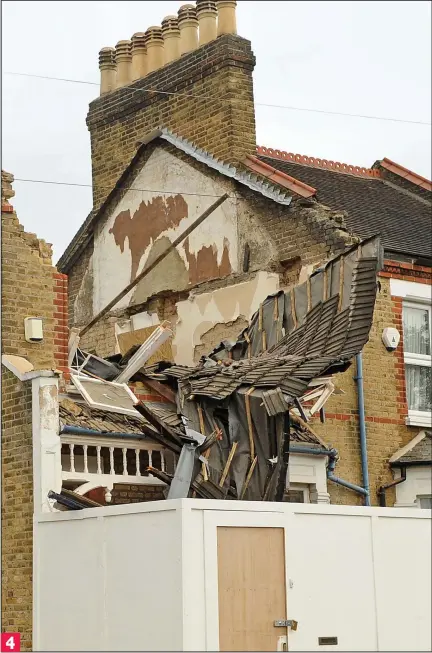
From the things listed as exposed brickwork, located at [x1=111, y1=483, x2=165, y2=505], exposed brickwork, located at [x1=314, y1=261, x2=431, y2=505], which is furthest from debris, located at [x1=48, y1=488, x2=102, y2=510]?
exposed brickwork, located at [x1=314, y1=261, x2=431, y2=505]

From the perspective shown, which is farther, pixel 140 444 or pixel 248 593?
pixel 140 444

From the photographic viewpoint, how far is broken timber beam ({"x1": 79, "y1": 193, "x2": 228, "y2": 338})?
65.4 feet

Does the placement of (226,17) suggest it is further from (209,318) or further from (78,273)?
(78,273)

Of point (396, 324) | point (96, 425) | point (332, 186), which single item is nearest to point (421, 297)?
point (396, 324)

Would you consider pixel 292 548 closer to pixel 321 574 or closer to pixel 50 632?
pixel 321 574

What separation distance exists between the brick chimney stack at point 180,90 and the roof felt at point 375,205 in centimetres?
139

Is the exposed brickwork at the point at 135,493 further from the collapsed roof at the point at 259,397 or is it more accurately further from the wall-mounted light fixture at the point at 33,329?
the wall-mounted light fixture at the point at 33,329

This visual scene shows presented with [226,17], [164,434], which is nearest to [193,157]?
[226,17]

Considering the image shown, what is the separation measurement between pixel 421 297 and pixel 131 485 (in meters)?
6.50

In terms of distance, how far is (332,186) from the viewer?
21.5m

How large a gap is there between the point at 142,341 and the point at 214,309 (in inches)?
57.5

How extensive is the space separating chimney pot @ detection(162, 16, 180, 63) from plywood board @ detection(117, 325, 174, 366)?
4.84m

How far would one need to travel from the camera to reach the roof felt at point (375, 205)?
19094 millimetres

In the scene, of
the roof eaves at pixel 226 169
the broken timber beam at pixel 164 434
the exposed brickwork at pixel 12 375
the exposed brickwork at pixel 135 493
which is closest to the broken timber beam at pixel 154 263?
the roof eaves at pixel 226 169
